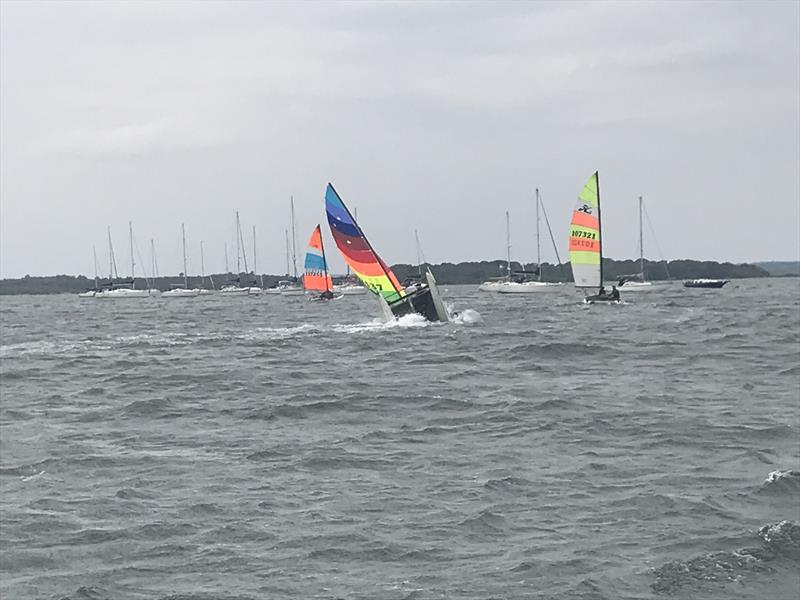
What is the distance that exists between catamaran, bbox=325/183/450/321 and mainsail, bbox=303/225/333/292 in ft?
155

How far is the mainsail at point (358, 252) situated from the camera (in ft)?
127

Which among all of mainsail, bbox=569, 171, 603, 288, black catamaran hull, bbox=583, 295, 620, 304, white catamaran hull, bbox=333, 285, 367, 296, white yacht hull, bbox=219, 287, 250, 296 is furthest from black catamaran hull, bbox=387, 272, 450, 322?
white yacht hull, bbox=219, 287, 250, 296

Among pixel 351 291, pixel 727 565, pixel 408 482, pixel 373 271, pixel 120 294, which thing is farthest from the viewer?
pixel 120 294

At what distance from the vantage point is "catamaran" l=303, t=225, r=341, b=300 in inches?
3460

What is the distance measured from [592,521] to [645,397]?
8.14 metres

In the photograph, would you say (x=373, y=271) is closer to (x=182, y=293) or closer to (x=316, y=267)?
(x=316, y=267)

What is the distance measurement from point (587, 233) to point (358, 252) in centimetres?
2209

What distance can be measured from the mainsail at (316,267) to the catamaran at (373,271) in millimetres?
47305

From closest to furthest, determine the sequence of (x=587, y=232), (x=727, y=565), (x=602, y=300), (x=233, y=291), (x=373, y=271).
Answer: (x=727, y=565) → (x=373, y=271) → (x=602, y=300) → (x=587, y=232) → (x=233, y=291)

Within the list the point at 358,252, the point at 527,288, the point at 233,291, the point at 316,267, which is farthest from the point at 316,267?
the point at 358,252

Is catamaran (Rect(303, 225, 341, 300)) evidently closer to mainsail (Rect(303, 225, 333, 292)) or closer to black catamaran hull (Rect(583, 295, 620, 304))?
mainsail (Rect(303, 225, 333, 292))

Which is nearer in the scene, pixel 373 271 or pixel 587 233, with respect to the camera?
pixel 373 271

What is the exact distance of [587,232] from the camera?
5753 centimetres

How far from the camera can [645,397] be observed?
16.9 meters
